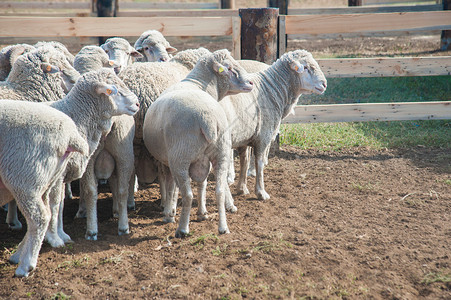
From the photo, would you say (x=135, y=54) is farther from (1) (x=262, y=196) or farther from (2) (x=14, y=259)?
(2) (x=14, y=259)

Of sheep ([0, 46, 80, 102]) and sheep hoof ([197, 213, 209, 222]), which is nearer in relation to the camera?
sheep ([0, 46, 80, 102])

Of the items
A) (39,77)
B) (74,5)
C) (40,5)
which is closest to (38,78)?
(39,77)

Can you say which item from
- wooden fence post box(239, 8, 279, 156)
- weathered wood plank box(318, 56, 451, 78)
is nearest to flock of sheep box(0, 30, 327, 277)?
wooden fence post box(239, 8, 279, 156)

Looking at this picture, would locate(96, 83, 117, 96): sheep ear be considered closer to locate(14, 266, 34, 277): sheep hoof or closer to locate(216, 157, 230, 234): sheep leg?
locate(216, 157, 230, 234): sheep leg

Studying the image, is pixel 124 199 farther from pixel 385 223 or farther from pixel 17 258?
pixel 385 223

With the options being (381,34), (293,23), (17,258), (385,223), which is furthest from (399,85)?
(17,258)

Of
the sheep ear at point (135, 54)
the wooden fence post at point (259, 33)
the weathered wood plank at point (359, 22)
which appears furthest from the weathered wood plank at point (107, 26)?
the weathered wood plank at point (359, 22)

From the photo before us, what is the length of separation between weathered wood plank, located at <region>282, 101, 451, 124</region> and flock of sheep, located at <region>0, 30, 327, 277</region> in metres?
1.46

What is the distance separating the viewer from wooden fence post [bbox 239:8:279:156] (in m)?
7.45

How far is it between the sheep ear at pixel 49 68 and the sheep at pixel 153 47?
8.06 feet

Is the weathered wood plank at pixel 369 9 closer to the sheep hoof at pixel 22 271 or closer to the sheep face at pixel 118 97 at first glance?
the sheep face at pixel 118 97

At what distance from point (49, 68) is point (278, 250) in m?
2.85

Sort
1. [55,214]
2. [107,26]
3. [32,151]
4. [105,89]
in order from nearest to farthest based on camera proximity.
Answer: [32,151] → [105,89] → [55,214] → [107,26]

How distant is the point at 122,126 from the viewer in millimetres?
4789
